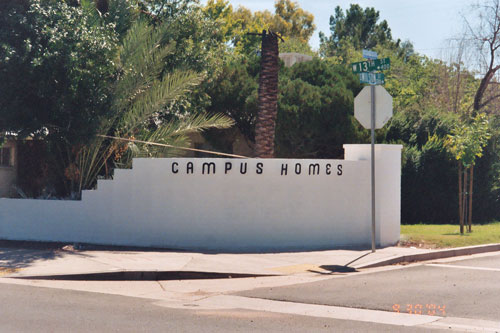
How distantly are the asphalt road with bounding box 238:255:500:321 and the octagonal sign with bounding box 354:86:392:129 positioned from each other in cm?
333

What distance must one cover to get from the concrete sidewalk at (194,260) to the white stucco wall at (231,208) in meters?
0.71

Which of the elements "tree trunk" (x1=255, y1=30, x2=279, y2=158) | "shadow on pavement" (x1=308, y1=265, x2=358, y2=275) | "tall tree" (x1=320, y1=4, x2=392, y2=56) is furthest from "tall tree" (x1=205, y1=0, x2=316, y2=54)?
"shadow on pavement" (x1=308, y1=265, x2=358, y2=275)

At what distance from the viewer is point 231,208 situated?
15531 millimetres

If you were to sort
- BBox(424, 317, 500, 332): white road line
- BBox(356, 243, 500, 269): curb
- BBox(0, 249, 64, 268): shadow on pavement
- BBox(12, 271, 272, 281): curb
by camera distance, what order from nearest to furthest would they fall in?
1. BBox(424, 317, 500, 332): white road line
2. BBox(12, 271, 272, 281): curb
3. BBox(0, 249, 64, 268): shadow on pavement
4. BBox(356, 243, 500, 269): curb

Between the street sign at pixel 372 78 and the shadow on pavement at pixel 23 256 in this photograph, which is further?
the street sign at pixel 372 78

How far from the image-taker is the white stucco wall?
51.0 ft

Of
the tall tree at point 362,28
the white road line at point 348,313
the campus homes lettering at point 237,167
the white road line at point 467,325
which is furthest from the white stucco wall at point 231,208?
the tall tree at point 362,28

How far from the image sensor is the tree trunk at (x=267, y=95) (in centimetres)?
1844

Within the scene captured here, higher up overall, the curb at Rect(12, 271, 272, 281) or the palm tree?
the palm tree

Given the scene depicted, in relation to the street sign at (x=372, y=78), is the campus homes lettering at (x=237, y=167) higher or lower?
lower

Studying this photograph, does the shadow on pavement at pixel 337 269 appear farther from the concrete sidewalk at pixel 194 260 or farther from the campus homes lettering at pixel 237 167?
the campus homes lettering at pixel 237 167

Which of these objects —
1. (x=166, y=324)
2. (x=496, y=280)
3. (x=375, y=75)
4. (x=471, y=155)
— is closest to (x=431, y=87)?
(x=471, y=155)

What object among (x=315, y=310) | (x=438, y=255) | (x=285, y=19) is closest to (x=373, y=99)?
(x=438, y=255)
